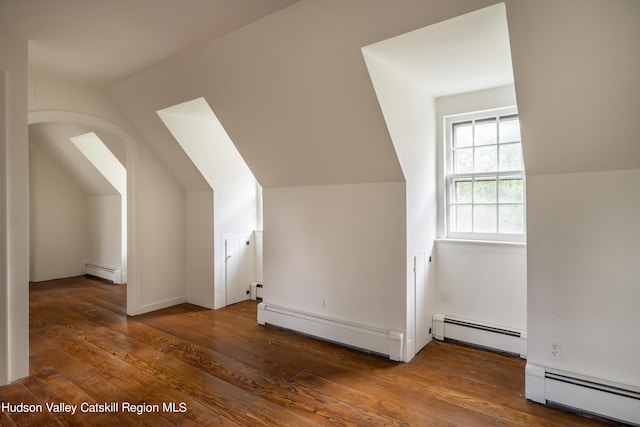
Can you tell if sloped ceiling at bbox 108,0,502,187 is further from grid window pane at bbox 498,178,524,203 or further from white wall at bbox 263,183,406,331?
grid window pane at bbox 498,178,524,203

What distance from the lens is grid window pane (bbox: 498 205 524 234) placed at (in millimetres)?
3223

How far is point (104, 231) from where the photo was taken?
6598 mm

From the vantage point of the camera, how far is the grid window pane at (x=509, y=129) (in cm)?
324

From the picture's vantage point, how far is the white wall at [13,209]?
258 cm

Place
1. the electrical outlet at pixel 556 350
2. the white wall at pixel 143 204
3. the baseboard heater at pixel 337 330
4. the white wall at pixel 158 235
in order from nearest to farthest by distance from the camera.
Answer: the electrical outlet at pixel 556 350
the baseboard heater at pixel 337 330
the white wall at pixel 143 204
the white wall at pixel 158 235

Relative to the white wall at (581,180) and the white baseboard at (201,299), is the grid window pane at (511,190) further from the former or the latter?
the white baseboard at (201,299)

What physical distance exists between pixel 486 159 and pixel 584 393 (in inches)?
79.2

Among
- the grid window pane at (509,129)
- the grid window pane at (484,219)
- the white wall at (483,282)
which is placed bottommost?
the white wall at (483,282)

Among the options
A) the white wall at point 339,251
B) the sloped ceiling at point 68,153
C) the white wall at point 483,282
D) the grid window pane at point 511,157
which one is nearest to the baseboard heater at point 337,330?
the white wall at point 339,251

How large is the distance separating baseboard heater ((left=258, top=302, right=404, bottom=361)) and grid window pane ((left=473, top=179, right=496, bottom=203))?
150 cm

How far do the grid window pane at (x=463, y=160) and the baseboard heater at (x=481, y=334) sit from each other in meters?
1.46

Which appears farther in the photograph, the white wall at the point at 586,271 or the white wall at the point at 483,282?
the white wall at the point at 483,282

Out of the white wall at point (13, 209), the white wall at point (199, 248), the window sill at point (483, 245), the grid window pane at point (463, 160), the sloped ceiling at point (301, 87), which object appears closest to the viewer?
the sloped ceiling at point (301, 87)

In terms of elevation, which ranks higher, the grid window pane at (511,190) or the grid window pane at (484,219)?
the grid window pane at (511,190)
